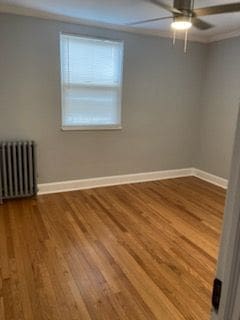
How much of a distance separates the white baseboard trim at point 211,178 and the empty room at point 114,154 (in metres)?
0.02

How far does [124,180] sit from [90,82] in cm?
166

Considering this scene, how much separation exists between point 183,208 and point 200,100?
220 cm

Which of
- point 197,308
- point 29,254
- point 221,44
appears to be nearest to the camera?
point 197,308

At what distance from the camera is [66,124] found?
3.82 m

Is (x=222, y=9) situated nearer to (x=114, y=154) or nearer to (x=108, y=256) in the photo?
(x=108, y=256)

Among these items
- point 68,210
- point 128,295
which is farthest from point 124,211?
point 128,295

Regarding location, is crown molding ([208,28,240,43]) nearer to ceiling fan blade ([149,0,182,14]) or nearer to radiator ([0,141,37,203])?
ceiling fan blade ([149,0,182,14])

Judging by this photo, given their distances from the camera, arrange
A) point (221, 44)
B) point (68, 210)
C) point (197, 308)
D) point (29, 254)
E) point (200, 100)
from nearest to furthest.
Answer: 1. point (197, 308)
2. point (29, 254)
3. point (68, 210)
4. point (221, 44)
5. point (200, 100)

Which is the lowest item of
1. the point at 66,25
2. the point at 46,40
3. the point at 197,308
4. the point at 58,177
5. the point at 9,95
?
the point at 197,308

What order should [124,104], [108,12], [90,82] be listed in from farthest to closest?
[124,104]
[90,82]
[108,12]

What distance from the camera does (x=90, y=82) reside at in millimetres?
3850

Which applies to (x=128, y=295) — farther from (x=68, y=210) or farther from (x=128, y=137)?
(x=128, y=137)

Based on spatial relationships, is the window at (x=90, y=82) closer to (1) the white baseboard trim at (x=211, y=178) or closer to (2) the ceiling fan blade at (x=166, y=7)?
(2) the ceiling fan blade at (x=166, y=7)

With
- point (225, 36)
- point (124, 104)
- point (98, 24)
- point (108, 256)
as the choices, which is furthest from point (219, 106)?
point (108, 256)
